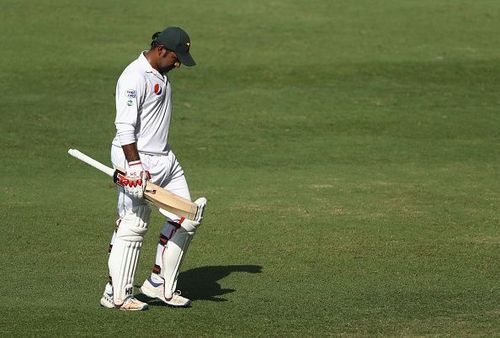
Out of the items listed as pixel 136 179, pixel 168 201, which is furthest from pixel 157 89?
pixel 168 201

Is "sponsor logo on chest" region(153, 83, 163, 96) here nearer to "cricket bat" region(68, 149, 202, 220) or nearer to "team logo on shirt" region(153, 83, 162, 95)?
"team logo on shirt" region(153, 83, 162, 95)

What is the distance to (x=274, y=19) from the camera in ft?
82.4

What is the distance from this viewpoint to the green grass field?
928 cm

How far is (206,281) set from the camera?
1034cm

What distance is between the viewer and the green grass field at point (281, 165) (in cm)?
928

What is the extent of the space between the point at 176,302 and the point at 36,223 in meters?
3.69

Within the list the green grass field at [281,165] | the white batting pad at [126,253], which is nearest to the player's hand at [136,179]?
the white batting pad at [126,253]

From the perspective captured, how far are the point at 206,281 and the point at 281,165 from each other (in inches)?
236

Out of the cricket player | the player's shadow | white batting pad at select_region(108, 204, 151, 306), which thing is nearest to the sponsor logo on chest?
the cricket player

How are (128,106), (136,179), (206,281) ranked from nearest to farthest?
(136,179), (128,106), (206,281)

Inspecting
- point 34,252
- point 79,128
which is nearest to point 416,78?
point 79,128

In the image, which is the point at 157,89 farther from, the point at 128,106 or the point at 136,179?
the point at 136,179

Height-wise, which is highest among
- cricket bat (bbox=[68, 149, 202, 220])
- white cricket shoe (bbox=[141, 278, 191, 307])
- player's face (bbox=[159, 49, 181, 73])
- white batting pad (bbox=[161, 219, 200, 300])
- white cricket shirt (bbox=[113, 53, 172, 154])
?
player's face (bbox=[159, 49, 181, 73])

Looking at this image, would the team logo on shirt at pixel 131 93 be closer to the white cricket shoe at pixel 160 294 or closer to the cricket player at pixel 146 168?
the cricket player at pixel 146 168
